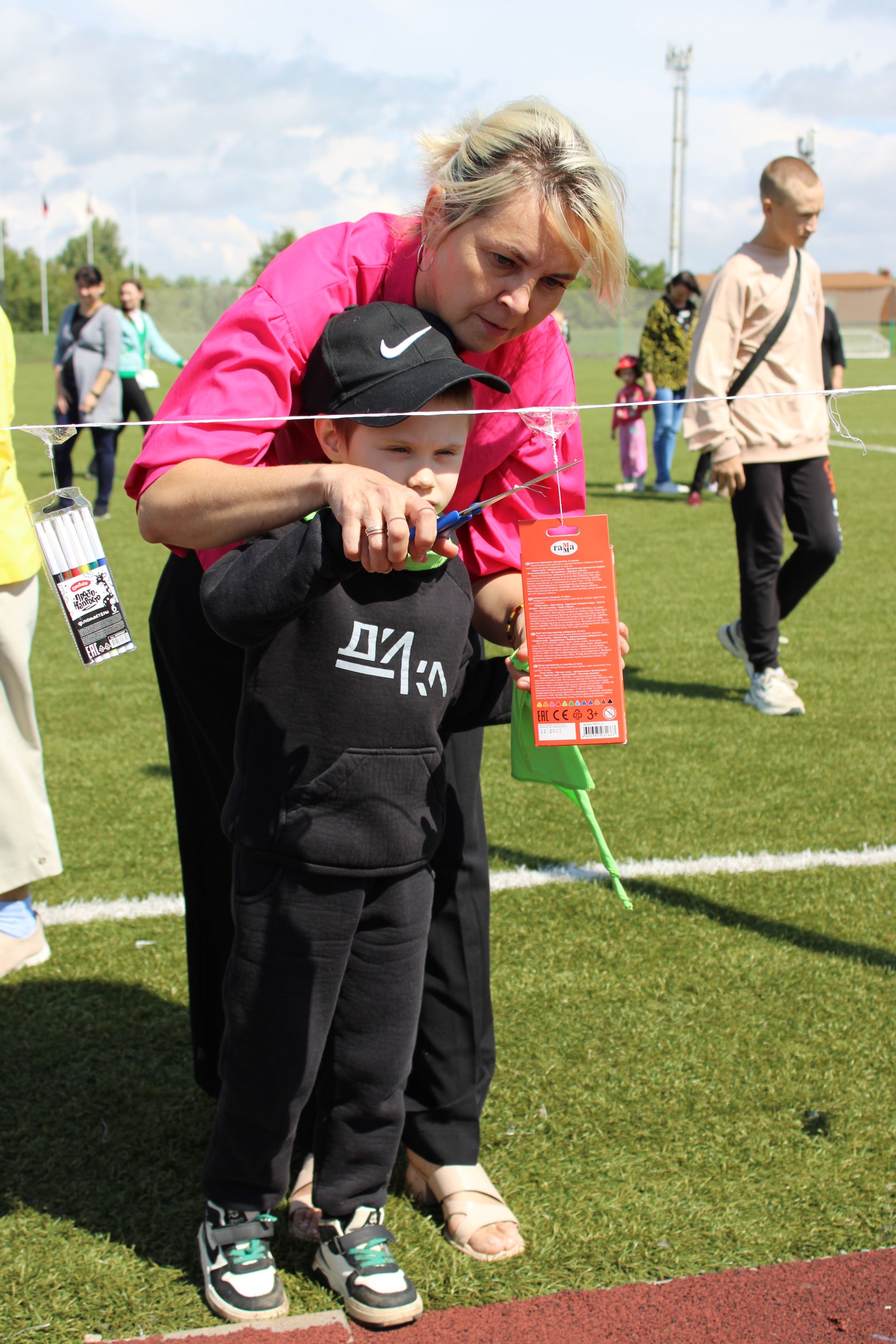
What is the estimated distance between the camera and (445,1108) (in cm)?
254

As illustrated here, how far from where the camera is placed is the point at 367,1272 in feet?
7.27

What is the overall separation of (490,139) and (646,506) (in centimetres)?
1130

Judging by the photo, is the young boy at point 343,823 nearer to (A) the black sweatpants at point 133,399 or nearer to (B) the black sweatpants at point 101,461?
(B) the black sweatpants at point 101,461

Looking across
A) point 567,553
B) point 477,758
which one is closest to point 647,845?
point 477,758

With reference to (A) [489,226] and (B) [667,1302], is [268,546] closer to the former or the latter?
(A) [489,226]

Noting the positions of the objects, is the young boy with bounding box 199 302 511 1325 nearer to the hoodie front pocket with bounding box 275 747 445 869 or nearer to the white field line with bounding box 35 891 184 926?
the hoodie front pocket with bounding box 275 747 445 869

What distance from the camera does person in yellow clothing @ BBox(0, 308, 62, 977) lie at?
3270 mm

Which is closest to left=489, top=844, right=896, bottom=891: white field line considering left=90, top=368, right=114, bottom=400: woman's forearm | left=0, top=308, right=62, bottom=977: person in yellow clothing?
left=0, top=308, right=62, bottom=977: person in yellow clothing

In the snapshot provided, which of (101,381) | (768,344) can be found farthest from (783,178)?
(101,381)

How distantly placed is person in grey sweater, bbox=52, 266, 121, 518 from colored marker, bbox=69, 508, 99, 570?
31.2ft

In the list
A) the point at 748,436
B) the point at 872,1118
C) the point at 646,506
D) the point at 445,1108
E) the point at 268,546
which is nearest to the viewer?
the point at 268,546

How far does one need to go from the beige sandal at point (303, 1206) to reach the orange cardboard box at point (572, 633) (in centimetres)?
108

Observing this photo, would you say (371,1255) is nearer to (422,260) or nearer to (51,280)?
(422,260)

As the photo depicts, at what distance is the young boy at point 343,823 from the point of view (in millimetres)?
2006
